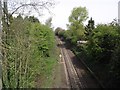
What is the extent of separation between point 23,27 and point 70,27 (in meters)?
48.0

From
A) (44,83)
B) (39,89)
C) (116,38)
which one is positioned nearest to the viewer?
(39,89)

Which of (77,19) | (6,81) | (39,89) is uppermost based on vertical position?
(77,19)

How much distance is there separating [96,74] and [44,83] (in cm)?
544

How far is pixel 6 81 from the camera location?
43.6ft

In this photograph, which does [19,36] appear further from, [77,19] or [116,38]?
[77,19]

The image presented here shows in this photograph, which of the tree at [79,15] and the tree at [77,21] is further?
the tree at [79,15]

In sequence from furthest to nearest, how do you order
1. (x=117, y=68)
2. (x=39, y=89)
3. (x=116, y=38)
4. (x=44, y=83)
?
(x=116, y=38), (x=44, y=83), (x=39, y=89), (x=117, y=68)

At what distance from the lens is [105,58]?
22719 millimetres

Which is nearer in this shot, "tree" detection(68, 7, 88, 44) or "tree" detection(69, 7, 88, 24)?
"tree" detection(68, 7, 88, 44)

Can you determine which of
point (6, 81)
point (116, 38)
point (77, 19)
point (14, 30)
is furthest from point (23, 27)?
point (77, 19)

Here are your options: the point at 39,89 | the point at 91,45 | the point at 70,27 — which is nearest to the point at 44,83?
the point at 39,89

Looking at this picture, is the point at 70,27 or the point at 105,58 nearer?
the point at 105,58

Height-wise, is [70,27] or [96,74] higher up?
[70,27]

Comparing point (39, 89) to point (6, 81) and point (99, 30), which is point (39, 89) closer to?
point (6, 81)
